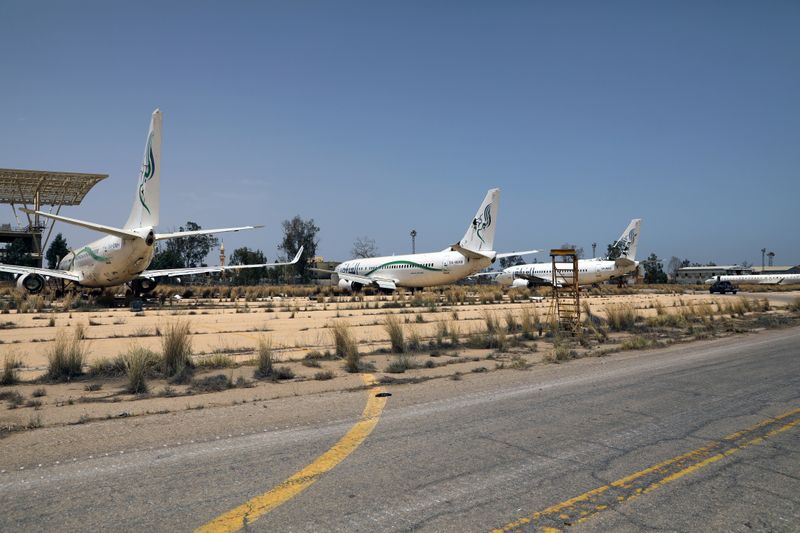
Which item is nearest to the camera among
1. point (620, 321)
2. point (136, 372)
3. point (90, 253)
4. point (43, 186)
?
point (136, 372)

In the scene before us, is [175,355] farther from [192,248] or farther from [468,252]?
[192,248]

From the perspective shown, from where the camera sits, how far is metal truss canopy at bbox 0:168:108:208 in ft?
157

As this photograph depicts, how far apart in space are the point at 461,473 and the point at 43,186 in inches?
2165

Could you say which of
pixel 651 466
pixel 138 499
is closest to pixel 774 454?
pixel 651 466

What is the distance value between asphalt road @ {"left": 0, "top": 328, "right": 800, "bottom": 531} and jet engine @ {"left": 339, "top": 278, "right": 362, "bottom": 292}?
1493 inches

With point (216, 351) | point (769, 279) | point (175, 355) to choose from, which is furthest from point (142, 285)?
point (769, 279)

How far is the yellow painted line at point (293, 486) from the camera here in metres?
3.88

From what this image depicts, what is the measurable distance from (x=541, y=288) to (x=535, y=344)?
4296cm

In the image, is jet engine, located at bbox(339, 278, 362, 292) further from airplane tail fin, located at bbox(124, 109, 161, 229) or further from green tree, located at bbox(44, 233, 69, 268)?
green tree, located at bbox(44, 233, 69, 268)

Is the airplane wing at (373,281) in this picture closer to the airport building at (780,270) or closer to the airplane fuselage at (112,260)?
the airplane fuselage at (112,260)

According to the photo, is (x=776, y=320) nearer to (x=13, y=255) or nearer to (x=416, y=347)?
(x=416, y=347)

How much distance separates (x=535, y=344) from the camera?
15805mm

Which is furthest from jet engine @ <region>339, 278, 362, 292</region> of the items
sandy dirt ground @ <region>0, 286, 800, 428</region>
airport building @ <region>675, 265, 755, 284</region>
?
airport building @ <region>675, 265, 755, 284</region>

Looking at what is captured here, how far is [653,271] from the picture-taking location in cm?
11719
